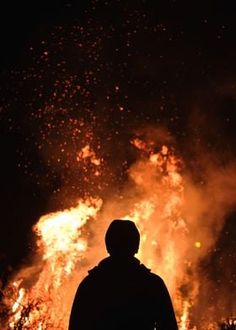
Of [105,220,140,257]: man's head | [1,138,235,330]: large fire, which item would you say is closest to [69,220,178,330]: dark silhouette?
[105,220,140,257]: man's head

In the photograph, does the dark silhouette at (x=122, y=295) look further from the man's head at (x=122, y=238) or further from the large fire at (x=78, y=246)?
the large fire at (x=78, y=246)

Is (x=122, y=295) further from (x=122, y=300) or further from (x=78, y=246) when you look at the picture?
(x=78, y=246)

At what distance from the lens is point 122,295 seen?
311 cm

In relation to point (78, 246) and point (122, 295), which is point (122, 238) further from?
point (78, 246)

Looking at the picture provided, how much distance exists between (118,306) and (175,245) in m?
27.6

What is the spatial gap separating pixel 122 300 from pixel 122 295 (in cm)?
3

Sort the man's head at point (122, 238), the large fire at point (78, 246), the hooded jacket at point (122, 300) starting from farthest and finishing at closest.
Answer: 1. the large fire at point (78, 246)
2. the man's head at point (122, 238)
3. the hooded jacket at point (122, 300)

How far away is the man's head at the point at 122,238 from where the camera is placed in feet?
10.3

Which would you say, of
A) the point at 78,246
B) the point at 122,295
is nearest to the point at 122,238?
the point at 122,295

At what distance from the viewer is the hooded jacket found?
3043 mm

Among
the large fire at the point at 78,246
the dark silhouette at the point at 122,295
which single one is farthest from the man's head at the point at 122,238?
the large fire at the point at 78,246

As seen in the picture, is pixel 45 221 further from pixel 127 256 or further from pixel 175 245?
pixel 127 256

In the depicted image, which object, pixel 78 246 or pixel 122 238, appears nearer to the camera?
pixel 122 238

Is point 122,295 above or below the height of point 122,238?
below
